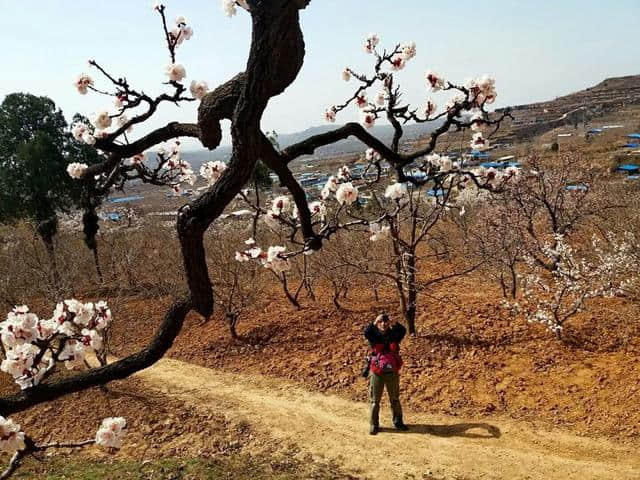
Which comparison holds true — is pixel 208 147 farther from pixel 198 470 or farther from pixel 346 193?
pixel 198 470

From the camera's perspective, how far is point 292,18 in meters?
2.17

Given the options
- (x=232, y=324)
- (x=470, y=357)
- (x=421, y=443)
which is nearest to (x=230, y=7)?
(x=421, y=443)

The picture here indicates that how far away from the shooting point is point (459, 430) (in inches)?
235

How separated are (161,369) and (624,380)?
330 inches

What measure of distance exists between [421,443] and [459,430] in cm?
66

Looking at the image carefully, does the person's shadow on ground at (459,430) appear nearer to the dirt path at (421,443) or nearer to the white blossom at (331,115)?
the dirt path at (421,443)

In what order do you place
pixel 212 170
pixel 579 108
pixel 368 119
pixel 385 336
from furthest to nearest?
1. pixel 579 108
2. pixel 385 336
3. pixel 368 119
4. pixel 212 170

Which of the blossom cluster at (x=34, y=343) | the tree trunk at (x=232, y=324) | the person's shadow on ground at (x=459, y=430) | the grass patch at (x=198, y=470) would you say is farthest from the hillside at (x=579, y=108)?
the blossom cluster at (x=34, y=343)

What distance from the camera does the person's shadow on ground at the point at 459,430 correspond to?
19.1 ft

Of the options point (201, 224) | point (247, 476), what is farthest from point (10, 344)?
point (247, 476)

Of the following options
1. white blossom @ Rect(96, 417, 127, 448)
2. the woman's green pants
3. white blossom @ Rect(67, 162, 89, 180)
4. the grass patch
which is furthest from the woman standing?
white blossom @ Rect(67, 162, 89, 180)

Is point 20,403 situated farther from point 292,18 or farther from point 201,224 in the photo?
point 292,18

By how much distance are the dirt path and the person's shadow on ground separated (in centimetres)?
1

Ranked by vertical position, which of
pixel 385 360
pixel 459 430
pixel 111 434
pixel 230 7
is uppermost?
pixel 230 7
